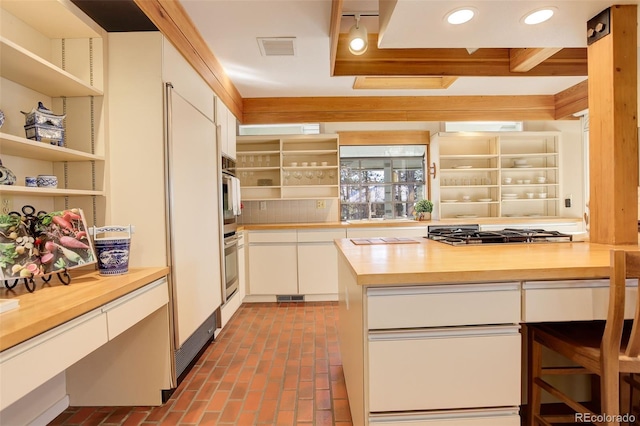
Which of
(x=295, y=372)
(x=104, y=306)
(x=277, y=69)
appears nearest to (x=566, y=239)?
(x=295, y=372)

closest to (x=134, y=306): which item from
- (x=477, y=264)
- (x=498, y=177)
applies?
(x=477, y=264)

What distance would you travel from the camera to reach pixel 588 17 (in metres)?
1.88

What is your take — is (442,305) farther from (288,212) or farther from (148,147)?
(288,212)

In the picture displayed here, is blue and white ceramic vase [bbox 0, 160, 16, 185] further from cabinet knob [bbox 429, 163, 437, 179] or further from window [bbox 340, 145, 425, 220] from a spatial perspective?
cabinet knob [bbox 429, 163, 437, 179]

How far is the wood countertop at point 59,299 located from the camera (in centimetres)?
101

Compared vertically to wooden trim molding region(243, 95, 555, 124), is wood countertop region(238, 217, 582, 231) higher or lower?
lower

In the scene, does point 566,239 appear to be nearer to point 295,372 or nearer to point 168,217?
point 295,372

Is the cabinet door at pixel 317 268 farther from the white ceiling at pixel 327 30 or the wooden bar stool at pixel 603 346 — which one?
the wooden bar stool at pixel 603 346

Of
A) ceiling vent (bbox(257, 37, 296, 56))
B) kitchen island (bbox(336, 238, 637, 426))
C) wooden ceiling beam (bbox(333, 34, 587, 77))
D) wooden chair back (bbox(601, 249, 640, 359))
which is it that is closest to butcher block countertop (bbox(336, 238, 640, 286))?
kitchen island (bbox(336, 238, 637, 426))

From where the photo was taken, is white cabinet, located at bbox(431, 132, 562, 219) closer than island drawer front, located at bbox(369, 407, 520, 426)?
No

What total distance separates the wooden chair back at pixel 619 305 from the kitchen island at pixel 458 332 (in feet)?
0.43

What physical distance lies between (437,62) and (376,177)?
2.25 meters

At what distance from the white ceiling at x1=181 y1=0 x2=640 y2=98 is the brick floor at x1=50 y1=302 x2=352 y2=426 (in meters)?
2.32

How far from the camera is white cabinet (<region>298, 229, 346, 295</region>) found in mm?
3965
